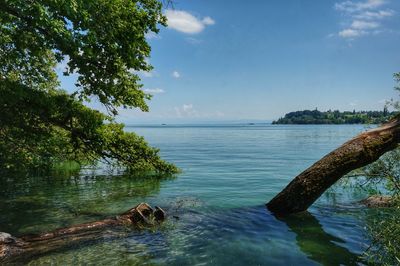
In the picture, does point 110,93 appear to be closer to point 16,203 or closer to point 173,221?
point 173,221

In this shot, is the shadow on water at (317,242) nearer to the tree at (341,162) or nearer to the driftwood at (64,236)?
the tree at (341,162)

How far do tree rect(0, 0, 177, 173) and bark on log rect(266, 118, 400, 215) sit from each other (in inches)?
347

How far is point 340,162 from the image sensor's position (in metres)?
15.3

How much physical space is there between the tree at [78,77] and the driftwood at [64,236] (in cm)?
514

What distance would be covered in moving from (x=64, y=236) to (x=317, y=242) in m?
9.23

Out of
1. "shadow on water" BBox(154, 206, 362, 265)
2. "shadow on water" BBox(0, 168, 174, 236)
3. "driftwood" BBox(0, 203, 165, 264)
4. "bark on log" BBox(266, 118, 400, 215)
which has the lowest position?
"shadow on water" BBox(0, 168, 174, 236)

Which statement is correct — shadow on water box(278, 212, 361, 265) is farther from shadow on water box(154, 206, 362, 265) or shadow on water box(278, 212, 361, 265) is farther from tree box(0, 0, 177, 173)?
tree box(0, 0, 177, 173)

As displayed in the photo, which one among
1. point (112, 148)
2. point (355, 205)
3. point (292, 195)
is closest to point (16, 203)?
point (112, 148)

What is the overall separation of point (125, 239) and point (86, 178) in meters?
18.3

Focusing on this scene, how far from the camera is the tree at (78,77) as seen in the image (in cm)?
1402

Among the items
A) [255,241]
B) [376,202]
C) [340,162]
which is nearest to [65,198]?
[255,241]

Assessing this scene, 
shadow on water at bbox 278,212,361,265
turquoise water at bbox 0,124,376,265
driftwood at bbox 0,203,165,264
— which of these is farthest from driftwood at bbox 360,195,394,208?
driftwood at bbox 0,203,165,264

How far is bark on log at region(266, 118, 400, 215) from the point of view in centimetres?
1447

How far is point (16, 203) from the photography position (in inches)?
810
